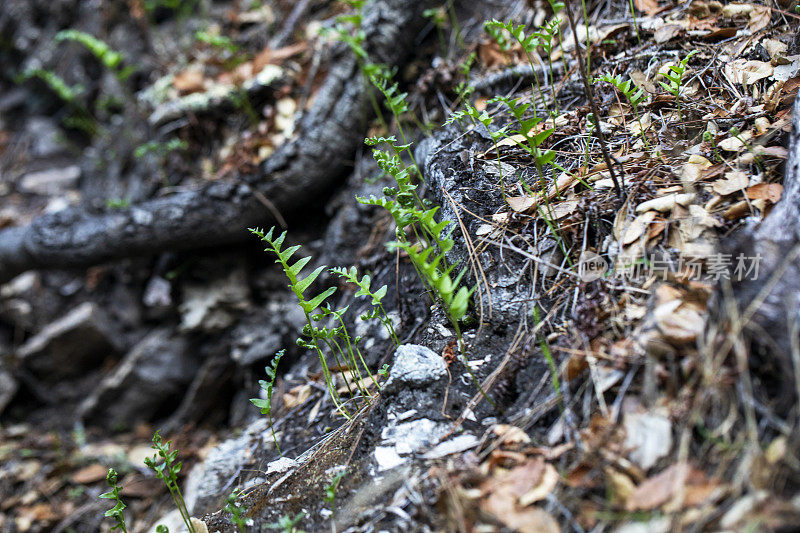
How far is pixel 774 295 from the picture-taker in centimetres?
136

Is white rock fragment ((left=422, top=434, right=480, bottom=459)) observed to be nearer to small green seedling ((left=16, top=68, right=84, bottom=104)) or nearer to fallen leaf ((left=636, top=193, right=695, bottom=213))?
fallen leaf ((left=636, top=193, right=695, bottom=213))

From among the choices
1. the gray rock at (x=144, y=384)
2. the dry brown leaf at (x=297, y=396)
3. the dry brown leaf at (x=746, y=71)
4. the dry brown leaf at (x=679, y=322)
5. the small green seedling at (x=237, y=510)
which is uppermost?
the dry brown leaf at (x=746, y=71)

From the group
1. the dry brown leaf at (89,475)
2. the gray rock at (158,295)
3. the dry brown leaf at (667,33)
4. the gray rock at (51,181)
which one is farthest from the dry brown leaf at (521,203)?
the gray rock at (51,181)

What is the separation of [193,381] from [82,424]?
39.0 inches

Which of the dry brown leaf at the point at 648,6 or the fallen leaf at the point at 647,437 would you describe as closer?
the fallen leaf at the point at 647,437

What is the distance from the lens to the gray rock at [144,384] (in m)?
4.26

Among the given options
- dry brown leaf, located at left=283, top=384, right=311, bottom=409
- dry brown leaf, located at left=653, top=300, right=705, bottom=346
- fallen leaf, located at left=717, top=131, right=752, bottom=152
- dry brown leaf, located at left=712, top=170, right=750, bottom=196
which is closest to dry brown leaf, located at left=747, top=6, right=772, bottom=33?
fallen leaf, located at left=717, top=131, right=752, bottom=152

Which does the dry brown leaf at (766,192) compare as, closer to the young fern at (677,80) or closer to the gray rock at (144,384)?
the young fern at (677,80)

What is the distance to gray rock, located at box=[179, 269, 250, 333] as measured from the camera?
3965 millimetres

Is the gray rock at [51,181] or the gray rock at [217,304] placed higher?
the gray rock at [51,181]

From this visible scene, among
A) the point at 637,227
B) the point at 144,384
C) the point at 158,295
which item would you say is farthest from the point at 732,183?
the point at 144,384

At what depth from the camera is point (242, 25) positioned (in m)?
4.71

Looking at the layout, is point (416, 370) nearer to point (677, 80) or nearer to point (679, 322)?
point (679, 322)

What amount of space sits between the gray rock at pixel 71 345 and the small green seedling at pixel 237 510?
3.09 m
